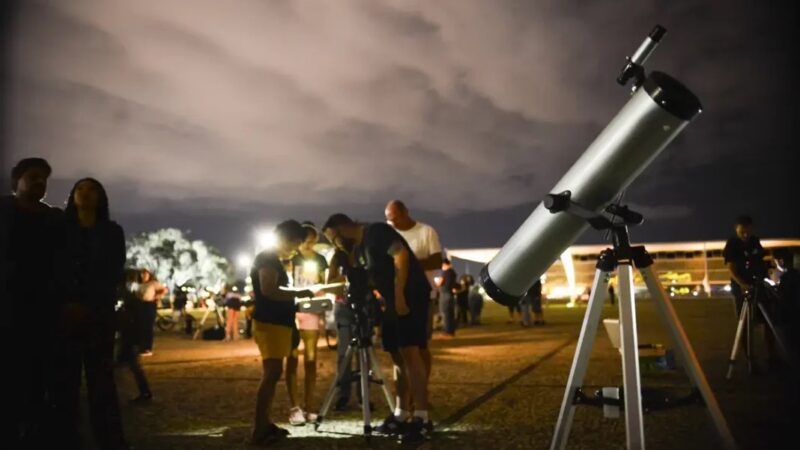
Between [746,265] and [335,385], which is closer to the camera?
[335,385]

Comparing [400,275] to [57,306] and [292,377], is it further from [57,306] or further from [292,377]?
[57,306]

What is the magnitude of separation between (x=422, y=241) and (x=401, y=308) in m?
1.11

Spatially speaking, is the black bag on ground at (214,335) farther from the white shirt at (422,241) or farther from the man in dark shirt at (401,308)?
the man in dark shirt at (401,308)

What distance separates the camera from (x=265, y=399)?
466cm

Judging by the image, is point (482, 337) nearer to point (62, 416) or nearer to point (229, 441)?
point (229, 441)

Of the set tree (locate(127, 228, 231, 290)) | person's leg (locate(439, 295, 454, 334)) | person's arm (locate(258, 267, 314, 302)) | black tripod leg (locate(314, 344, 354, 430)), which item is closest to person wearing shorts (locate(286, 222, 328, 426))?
black tripod leg (locate(314, 344, 354, 430))

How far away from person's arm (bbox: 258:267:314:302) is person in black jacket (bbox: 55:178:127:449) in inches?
39.9

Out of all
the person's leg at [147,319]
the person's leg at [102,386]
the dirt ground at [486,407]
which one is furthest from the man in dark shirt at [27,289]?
the person's leg at [147,319]

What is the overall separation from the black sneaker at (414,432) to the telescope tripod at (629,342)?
1789mm

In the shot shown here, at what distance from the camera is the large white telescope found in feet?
8.48

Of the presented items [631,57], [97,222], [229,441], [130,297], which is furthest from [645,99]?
[130,297]

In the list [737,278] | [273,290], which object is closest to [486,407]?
[273,290]

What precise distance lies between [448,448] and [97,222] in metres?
2.77

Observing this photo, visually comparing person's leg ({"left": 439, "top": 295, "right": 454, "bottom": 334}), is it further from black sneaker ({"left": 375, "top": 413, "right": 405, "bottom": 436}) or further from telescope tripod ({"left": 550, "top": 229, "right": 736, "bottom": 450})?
telescope tripod ({"left": 550, "top": 229, "right": 736, "bottom": 450})
